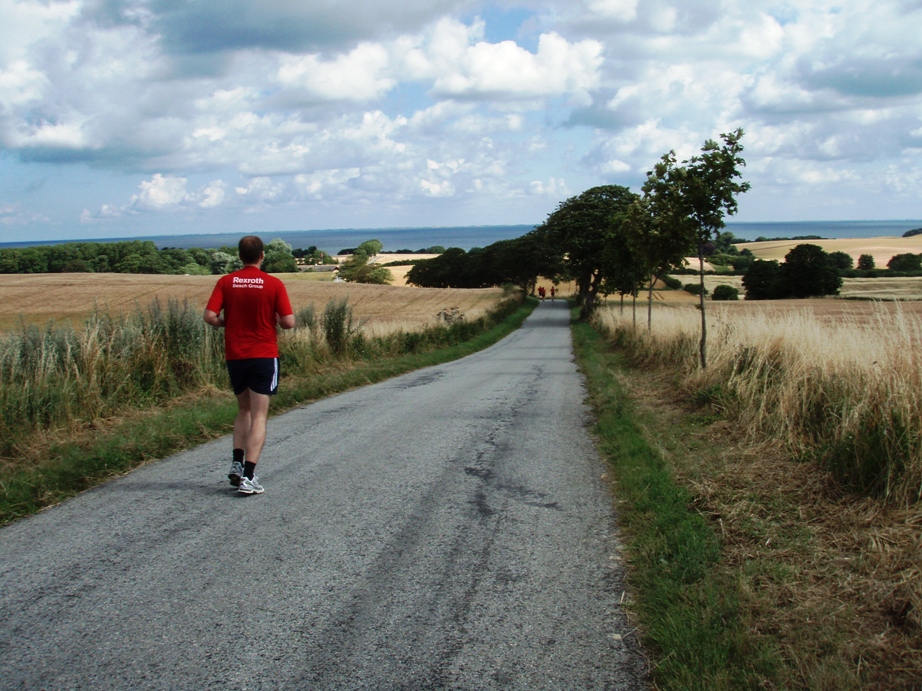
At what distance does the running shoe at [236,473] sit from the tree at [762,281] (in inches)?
2613

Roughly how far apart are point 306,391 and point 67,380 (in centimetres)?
437

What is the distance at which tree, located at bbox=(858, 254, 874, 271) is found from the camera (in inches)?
3054

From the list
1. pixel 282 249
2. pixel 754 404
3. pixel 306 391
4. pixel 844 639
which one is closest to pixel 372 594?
pixel 844 639

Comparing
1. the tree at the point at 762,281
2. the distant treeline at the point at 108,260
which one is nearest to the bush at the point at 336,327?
the tree at the point at 762,281

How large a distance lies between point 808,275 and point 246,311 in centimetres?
6401

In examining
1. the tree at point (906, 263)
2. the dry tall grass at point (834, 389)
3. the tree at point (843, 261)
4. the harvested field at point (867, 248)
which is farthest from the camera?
the harvested field at point (867, 248)

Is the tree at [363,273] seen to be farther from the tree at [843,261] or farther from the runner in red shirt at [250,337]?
the runner in red shirt at [250,337]

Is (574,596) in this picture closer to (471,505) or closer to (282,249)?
(471,505)

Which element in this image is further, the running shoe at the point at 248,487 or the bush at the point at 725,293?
the bush at the point at 725,293

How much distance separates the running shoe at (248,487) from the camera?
591cm

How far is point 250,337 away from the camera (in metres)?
6.04

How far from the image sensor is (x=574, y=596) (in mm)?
4125

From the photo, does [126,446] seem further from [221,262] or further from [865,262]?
[221,262]

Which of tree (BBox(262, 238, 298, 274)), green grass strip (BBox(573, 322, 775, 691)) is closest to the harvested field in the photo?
green grass strip (BBox(573, 322, 775, 691))
